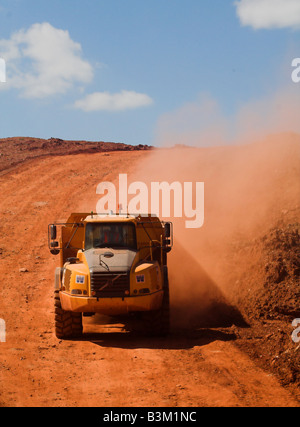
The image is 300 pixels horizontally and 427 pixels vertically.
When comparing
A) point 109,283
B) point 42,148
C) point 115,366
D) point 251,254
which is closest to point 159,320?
point 109,283

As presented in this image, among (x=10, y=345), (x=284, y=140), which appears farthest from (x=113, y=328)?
(x=284, y=140)

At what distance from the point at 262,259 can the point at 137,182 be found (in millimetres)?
16882

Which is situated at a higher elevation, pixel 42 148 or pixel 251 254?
pixel 42 148

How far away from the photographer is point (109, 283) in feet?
39.8

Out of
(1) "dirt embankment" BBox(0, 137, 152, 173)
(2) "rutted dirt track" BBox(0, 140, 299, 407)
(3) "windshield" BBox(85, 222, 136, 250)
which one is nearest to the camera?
(2) "rutted dirt track" BBox(0, 140, 299, 407)

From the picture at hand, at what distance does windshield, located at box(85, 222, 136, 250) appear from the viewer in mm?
13352

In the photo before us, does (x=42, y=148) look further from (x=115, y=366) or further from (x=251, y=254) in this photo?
(x=115, y=366)

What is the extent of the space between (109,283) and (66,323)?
169 cm

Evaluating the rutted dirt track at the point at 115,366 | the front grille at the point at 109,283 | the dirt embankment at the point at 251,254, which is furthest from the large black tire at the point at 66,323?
the dirt embankment at the point at 251,254

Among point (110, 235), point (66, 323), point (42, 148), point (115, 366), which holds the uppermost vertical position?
point (42, 148)

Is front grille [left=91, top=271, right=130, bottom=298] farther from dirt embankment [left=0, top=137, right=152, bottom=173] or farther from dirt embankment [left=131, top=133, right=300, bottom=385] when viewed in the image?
dirt embankment [left=0, top=137, right=152, bottom=173]

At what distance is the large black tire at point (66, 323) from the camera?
41.9ft

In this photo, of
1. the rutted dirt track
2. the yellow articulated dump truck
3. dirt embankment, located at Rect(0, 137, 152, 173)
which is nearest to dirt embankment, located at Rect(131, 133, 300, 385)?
the rutted dirt track
